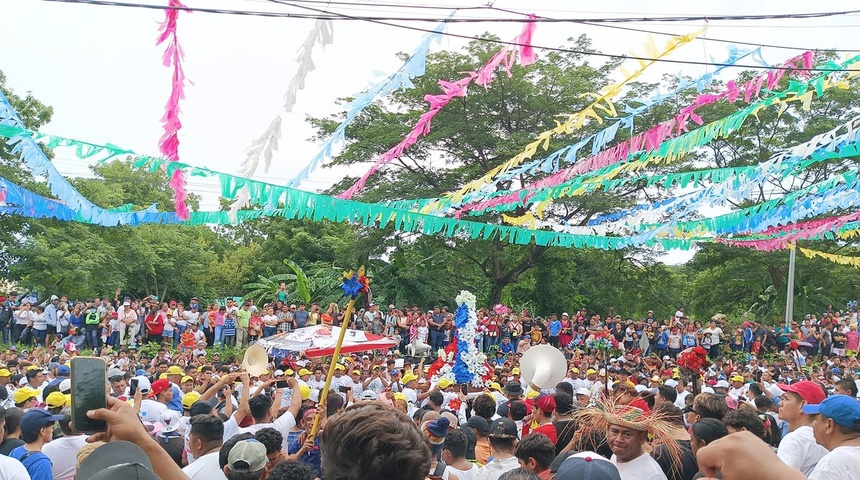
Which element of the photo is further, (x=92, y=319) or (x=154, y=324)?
(x=154, y=324)

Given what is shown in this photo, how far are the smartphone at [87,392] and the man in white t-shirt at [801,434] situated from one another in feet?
14.3

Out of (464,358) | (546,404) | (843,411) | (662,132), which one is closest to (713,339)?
(464,358)

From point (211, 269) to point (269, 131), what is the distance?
32.7m

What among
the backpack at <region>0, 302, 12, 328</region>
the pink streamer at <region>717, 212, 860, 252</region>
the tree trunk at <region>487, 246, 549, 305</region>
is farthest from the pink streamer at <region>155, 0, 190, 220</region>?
the tree trunk at <region>487, 246, 549, 305</region>

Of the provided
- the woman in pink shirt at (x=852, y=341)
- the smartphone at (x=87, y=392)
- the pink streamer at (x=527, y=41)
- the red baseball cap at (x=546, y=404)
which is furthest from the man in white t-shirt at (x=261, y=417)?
the woman in pink shirt at (x=852, y=341)

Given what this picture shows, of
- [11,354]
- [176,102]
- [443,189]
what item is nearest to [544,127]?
[443,189]

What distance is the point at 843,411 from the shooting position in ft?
13.1

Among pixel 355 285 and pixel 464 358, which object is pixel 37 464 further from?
pixel 464 358

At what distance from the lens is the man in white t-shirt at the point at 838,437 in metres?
3.91

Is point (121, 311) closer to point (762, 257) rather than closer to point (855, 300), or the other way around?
point (762, 257)

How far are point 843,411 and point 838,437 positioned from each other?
0.52 feet

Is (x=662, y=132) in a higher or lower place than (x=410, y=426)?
higher

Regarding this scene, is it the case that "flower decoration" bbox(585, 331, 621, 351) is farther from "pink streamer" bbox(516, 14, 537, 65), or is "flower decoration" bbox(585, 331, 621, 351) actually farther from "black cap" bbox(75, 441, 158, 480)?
"black cap" bbox(75, 441, 158, 480)

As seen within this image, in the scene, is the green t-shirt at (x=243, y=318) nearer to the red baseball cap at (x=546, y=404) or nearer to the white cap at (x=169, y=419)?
the white cap at (x=169, y=419)
